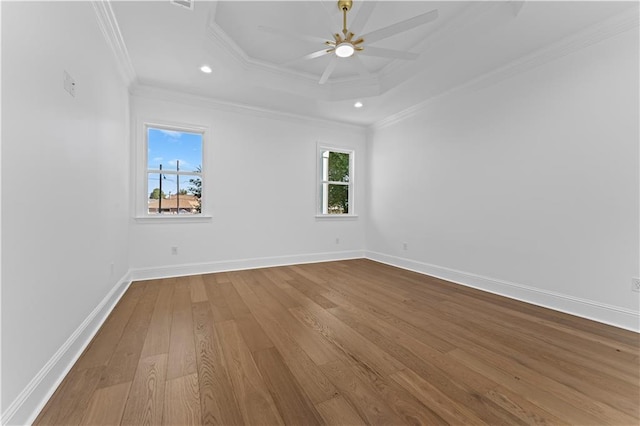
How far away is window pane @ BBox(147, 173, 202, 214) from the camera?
12.5 feet

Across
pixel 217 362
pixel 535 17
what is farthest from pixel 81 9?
pixel 535 17

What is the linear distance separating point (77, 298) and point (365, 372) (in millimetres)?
1989

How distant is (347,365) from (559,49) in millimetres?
3545

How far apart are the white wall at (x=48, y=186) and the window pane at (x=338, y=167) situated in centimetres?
383

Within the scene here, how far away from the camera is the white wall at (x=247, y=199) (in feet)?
12.2

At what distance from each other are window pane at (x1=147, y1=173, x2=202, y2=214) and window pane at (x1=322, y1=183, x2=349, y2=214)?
2.47 m

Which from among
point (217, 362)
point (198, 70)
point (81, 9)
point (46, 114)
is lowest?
point (217, 362)

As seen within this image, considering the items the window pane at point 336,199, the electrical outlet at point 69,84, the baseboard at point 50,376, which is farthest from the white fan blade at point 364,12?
the window pane at point 336,199

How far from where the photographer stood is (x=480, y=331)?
2.12m

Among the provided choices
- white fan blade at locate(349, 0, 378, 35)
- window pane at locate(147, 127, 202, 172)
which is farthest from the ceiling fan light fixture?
window pane at locate(147, 127, 202, 172)

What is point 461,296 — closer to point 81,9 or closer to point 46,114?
point 46,114

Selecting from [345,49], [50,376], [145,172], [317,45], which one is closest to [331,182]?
[317,45]

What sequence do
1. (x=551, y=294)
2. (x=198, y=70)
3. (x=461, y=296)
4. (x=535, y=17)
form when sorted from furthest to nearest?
(x=198, y=70)
(x=461, y=296)
(x=551, y=294)
(x=535, y=17)

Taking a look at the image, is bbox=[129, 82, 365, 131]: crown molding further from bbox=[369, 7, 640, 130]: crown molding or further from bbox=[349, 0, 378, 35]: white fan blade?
bbox=[349, 0, 378, 35]: white fan blade
